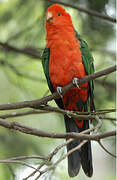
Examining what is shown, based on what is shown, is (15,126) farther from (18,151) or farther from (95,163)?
(95,163)

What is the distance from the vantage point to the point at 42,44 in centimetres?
511

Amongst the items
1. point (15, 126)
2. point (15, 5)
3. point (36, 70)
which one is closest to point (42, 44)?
point (36, 70)

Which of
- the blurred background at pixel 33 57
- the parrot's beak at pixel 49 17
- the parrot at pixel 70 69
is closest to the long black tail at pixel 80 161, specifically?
the parrot at pixel 70 69

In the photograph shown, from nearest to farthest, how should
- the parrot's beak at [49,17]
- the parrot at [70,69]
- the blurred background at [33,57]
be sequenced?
the parrot at [70,69]
the parrot's beak at [49,17]
the blurred background at [33,57]

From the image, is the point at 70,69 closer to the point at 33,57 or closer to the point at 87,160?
the point at 87,160

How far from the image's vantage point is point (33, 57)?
4.67 meters

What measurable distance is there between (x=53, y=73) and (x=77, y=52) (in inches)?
13.7

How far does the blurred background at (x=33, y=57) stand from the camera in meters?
4.37

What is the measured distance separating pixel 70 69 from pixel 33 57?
1410 mm

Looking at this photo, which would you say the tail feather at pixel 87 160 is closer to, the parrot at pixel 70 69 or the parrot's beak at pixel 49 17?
the parrot at pixel 70 69

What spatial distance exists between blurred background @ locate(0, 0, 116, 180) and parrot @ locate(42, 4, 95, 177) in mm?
673

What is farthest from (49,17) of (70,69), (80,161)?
(80,161)

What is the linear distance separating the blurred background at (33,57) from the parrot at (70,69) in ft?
2.21

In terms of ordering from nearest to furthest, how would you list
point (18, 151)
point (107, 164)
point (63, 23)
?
point (63, 23)
point (18, 151)
point (107, 164)
